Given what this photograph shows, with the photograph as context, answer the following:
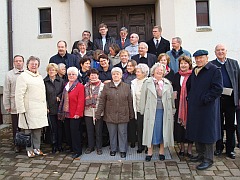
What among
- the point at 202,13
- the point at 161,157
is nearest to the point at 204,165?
the point at 161,157

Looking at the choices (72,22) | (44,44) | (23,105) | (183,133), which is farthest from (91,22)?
(183,133)

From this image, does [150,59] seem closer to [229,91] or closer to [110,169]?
[229,91]

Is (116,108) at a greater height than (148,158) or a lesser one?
greater

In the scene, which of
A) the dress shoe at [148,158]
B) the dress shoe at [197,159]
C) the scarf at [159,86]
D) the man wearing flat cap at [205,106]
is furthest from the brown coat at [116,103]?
the dress shoe at [197,159]

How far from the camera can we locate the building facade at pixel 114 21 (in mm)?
7945

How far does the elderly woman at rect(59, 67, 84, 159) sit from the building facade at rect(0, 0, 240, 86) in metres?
3.20

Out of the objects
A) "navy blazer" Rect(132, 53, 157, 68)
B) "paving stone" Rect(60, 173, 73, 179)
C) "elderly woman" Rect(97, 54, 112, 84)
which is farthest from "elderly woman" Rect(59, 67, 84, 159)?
"navy blazer" Rect(132, 53, 157, 68)

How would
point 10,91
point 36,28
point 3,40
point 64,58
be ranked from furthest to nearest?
point 3,40
point 36,28
point 64,58
point 10,91

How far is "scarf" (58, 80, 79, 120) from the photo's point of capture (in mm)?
5198

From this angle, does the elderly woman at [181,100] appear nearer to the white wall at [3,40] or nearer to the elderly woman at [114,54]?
the elderly woman at [114,54]

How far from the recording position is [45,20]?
8492 mm

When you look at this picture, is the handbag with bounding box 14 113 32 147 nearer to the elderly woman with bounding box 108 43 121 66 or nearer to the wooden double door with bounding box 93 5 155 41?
the elderly woman with bounding box 108 43 121 66

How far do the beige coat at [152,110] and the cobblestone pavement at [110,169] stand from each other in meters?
0.44

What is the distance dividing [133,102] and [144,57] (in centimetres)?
116
